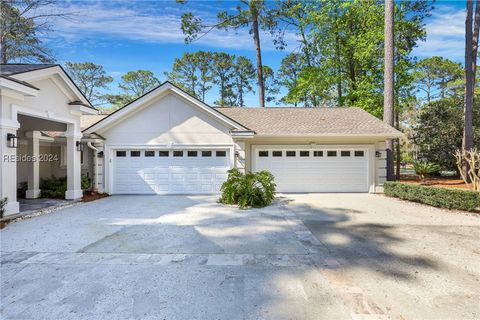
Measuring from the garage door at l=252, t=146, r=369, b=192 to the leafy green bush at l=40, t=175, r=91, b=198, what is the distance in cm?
725

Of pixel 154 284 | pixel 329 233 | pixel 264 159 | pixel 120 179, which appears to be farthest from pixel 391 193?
pixel 120 179

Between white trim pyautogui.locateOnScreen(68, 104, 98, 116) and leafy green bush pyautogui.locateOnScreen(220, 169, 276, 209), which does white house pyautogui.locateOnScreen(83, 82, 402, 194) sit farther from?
leafy green bush pyautogui.locateOnScreen(220, 169, 276, 209)

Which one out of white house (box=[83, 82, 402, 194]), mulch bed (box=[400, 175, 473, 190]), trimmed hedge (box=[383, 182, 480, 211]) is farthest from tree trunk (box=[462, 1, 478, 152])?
trimmed hedge (box=[383, 182, 480, 211])

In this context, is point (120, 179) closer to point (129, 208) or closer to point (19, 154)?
point (129, 208)

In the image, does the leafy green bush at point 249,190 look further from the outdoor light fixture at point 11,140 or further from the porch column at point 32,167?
the porch column at point 32,167

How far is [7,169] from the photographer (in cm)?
619

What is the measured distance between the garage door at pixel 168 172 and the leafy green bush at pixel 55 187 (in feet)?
3.66

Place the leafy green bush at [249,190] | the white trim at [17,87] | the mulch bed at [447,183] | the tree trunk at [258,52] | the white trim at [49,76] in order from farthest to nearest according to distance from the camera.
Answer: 1. the tree trunk at [258,52]
2. the mulch bed at [447,183]
3. the leafy green bush at [249,190]
4. the white trim at [49,76]
5. the white trim at [17,87]

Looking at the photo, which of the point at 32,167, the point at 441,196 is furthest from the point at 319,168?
the point at 32,167

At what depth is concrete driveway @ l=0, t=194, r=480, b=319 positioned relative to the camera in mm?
2641

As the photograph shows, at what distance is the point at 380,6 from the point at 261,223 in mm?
18029

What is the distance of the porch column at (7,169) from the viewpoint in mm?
6062

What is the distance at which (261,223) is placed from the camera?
6.02m

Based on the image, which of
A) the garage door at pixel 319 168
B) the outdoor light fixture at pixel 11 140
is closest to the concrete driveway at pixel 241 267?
the outdoor light fixture at pixel 11 140
